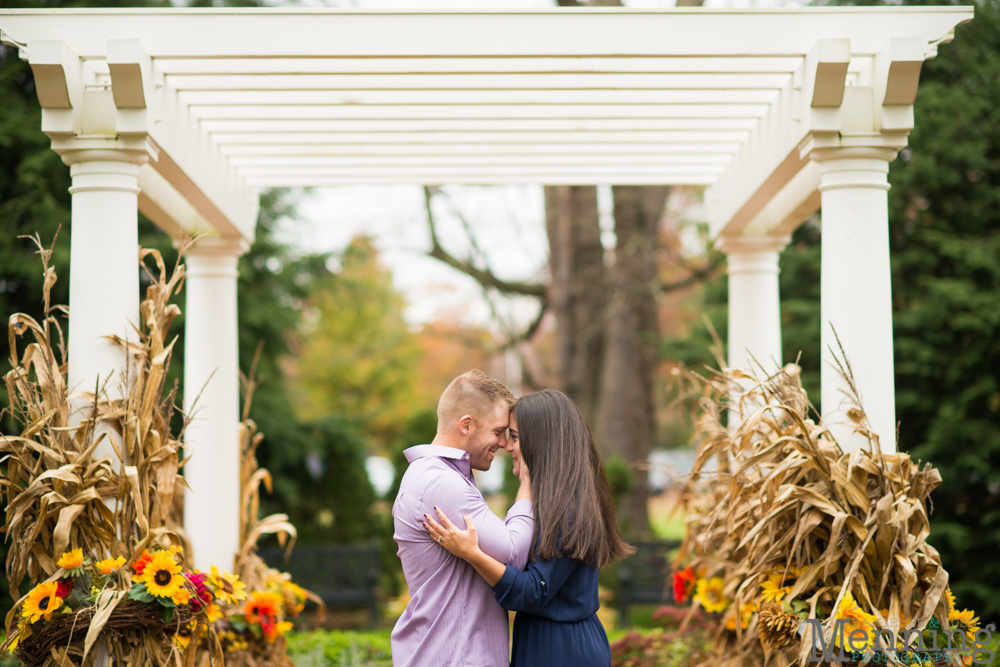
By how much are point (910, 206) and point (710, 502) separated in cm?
523

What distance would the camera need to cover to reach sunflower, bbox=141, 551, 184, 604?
A: 3289 mm

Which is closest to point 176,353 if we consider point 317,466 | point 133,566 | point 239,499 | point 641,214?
point 317,466

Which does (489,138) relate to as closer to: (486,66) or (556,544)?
(486,66)

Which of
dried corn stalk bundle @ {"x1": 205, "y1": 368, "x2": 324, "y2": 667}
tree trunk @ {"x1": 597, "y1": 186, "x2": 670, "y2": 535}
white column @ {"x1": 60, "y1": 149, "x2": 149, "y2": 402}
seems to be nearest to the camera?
white column @ {"x1": 60, "y1": 149, "x2": 149, "y2": 402}

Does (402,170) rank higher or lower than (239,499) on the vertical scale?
higher

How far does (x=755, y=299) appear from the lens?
5.44m

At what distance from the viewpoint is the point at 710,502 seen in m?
4.81

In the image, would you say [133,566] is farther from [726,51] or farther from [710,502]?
[726,51]

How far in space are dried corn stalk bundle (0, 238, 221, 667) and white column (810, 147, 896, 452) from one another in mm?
3001

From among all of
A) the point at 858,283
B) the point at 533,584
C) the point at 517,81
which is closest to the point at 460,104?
the point at 517,81

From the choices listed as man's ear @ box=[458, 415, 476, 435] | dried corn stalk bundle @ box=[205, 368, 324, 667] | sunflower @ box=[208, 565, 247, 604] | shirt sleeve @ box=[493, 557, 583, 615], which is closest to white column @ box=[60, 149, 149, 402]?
sunflower @ box=[208, 565, 247, 604]

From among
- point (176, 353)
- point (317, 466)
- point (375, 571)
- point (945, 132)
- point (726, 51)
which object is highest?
point (945, 132)

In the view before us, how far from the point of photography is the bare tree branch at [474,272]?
11.9 meters

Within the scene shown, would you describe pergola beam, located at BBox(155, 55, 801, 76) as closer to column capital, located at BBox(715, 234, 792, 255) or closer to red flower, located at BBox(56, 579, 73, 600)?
column capital, located at BBox(715, 234, 792, 255)
